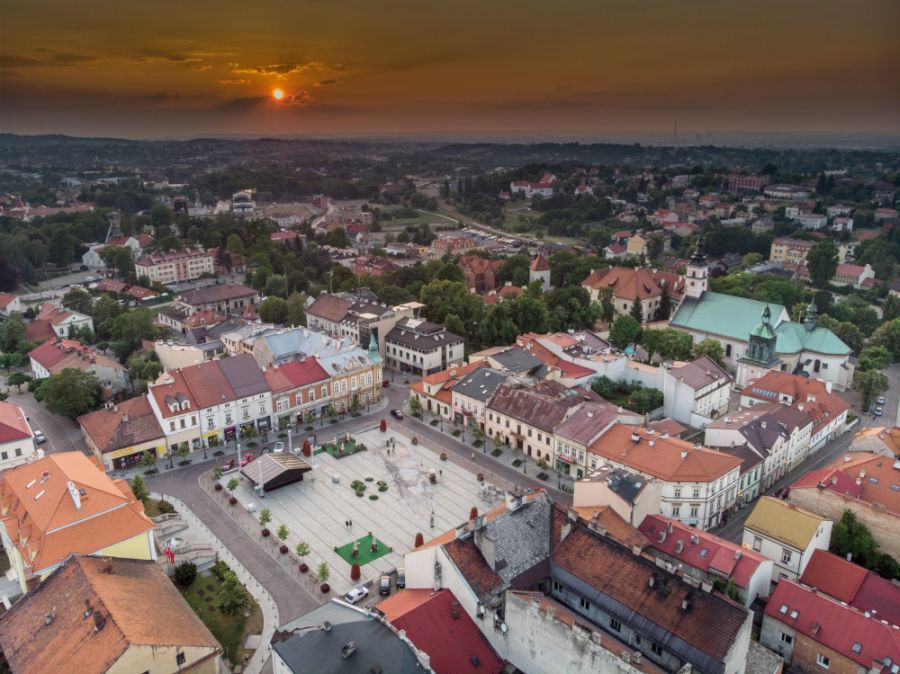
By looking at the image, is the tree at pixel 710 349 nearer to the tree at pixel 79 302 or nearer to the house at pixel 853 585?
the house at pixel 853 585

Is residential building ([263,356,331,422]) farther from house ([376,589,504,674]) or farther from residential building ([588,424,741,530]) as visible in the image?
house ([376,589,504,674])

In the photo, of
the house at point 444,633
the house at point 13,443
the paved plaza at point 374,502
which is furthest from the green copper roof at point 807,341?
the house at point 13,443

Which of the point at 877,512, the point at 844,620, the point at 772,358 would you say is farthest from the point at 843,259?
the point at 844,620

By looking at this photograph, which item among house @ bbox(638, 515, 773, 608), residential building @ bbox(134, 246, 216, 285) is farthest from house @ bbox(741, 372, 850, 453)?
residential building @ bbox(134, 246, 216, 285)

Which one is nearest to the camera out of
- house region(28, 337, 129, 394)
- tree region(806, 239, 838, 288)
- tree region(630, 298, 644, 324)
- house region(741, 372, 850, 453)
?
house region(741, 372, 850, 453)

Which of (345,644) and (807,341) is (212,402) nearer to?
(345,644)
